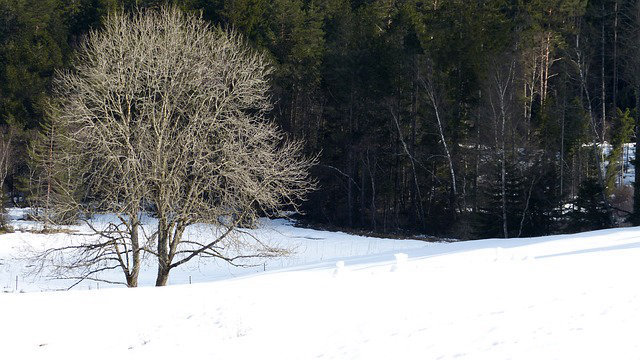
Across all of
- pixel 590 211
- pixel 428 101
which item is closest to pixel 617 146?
pixel 428 101

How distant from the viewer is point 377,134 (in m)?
39.7

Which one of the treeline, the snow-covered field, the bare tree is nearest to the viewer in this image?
the snow-covered field

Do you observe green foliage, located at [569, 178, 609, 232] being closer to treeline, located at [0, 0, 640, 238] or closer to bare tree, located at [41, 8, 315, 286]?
treeline, located at [0, 0, 640, 238]

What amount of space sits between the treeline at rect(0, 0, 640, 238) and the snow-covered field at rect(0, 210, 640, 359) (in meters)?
17.8

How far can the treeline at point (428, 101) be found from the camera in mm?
31516

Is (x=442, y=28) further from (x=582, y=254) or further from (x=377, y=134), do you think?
(x=582, y=254)

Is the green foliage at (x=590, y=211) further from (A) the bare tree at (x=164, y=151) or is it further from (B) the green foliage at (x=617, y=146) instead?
(A) the bare tree at (x=164, y=151)

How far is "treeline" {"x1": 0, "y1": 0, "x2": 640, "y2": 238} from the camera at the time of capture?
31.5 m

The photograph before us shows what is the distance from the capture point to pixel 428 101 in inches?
1436

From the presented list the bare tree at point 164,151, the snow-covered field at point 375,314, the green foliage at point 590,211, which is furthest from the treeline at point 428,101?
the snow-covered field at point 375,314

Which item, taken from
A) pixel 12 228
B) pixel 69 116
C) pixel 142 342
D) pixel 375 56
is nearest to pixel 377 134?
pixel 375 56

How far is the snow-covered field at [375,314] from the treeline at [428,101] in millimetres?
17759

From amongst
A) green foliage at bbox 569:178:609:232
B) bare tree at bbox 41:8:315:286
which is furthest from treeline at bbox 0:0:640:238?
bare tree at bbox 41:8:315:286

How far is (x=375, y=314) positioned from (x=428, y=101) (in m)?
27.5
